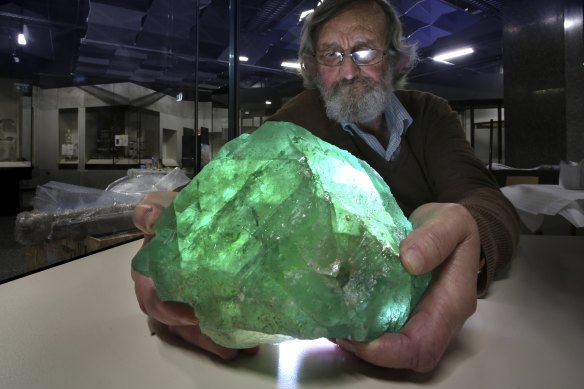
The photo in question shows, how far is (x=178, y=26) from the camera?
10.7ft

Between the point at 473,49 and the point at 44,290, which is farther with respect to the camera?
the point at 473,49

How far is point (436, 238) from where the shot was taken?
337mm

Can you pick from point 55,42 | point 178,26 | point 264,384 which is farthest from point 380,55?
point 178,26

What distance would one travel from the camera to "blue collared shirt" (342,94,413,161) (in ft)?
3.13

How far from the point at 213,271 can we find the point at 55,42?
7.71 feet

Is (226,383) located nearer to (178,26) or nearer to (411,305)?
(411,305)

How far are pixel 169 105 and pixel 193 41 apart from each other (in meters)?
0.74

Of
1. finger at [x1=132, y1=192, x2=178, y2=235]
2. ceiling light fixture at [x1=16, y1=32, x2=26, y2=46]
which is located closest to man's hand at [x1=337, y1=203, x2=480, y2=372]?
finger at [x1=132, y1=192, x2=178, y2=235]

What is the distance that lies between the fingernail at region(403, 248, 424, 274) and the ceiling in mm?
1451

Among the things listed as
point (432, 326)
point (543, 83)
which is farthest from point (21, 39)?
point (543, 83)

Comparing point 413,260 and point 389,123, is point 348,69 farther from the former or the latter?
point 413,260

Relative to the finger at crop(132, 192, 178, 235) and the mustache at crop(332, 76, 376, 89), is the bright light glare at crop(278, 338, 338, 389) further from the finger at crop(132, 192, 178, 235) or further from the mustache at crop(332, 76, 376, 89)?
the mustache at crop(332, 76, 376, 89)

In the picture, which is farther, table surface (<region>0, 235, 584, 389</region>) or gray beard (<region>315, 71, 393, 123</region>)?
gray beard (<region>315, 71, 393, 123</region>)

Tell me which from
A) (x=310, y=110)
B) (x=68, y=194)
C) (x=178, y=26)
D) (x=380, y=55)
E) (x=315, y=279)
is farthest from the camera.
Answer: (x=178, y=26)
